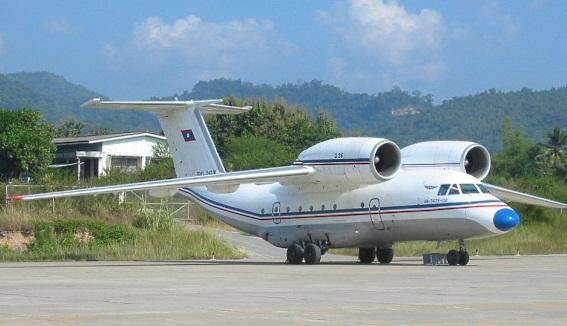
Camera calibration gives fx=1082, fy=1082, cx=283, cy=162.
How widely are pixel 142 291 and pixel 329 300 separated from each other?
12.2 feet

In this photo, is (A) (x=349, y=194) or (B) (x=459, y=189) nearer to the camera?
(B) (x=459, y=189)

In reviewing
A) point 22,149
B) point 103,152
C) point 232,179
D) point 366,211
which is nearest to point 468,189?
point 366,211

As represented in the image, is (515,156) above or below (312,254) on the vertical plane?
above

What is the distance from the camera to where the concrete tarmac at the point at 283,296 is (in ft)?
43.5

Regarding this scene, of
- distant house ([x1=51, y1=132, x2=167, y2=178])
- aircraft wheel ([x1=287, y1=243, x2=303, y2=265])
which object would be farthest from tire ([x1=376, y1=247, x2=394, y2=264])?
distant house ([x1=51, y1=132, x2=167, y2=178])

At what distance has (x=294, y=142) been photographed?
8019 centimetres

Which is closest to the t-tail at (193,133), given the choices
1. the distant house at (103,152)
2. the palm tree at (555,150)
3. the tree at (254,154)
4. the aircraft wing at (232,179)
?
the aircraft wing at (232,179)

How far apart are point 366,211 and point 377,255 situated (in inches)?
98.6

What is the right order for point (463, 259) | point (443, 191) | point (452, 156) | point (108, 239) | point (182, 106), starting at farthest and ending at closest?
point (108, 239) → point (182, 106) → point (452, 156) → point (443, 191) → point (463, 259)

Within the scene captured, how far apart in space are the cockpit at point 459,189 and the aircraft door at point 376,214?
1.84 metres

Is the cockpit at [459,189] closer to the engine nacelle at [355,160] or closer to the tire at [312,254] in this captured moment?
the engine nacelle at [355,160]

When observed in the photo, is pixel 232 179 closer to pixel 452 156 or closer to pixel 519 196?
pixel 452 156

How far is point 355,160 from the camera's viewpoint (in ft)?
94.6

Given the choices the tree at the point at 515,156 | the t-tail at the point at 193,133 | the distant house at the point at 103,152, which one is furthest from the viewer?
the tree at the point at 515,156
